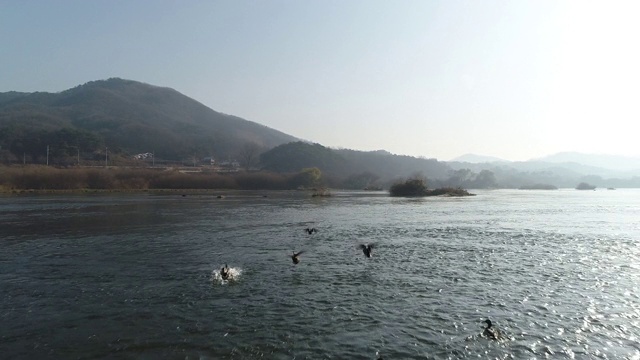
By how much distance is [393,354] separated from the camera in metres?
11.3

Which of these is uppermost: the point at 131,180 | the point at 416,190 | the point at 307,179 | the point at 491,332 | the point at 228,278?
the point at 307,179

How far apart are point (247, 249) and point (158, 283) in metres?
9.05

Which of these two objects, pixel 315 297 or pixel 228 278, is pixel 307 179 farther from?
pixel 315 297

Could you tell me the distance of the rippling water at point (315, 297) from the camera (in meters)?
11.9

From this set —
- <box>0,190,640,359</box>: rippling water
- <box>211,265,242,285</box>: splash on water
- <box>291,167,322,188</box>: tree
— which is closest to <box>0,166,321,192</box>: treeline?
<box>291,167,322,188</box>: tree

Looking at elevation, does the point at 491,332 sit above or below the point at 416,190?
below

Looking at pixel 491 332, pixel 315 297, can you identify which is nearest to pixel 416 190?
pixel 315 297

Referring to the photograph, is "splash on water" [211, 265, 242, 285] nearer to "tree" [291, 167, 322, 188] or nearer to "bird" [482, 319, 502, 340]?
"bird" [482, 319, 502, 340]

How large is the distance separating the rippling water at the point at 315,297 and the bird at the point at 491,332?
261 millimetres

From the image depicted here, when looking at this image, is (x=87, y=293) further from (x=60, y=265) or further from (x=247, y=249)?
(x=247, y=249)

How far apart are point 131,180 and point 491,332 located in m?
129

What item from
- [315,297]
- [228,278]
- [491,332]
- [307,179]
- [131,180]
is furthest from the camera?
[307,179]

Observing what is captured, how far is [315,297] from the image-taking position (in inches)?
647

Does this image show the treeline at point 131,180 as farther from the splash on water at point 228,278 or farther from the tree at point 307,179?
the splash on water at point 228,278
